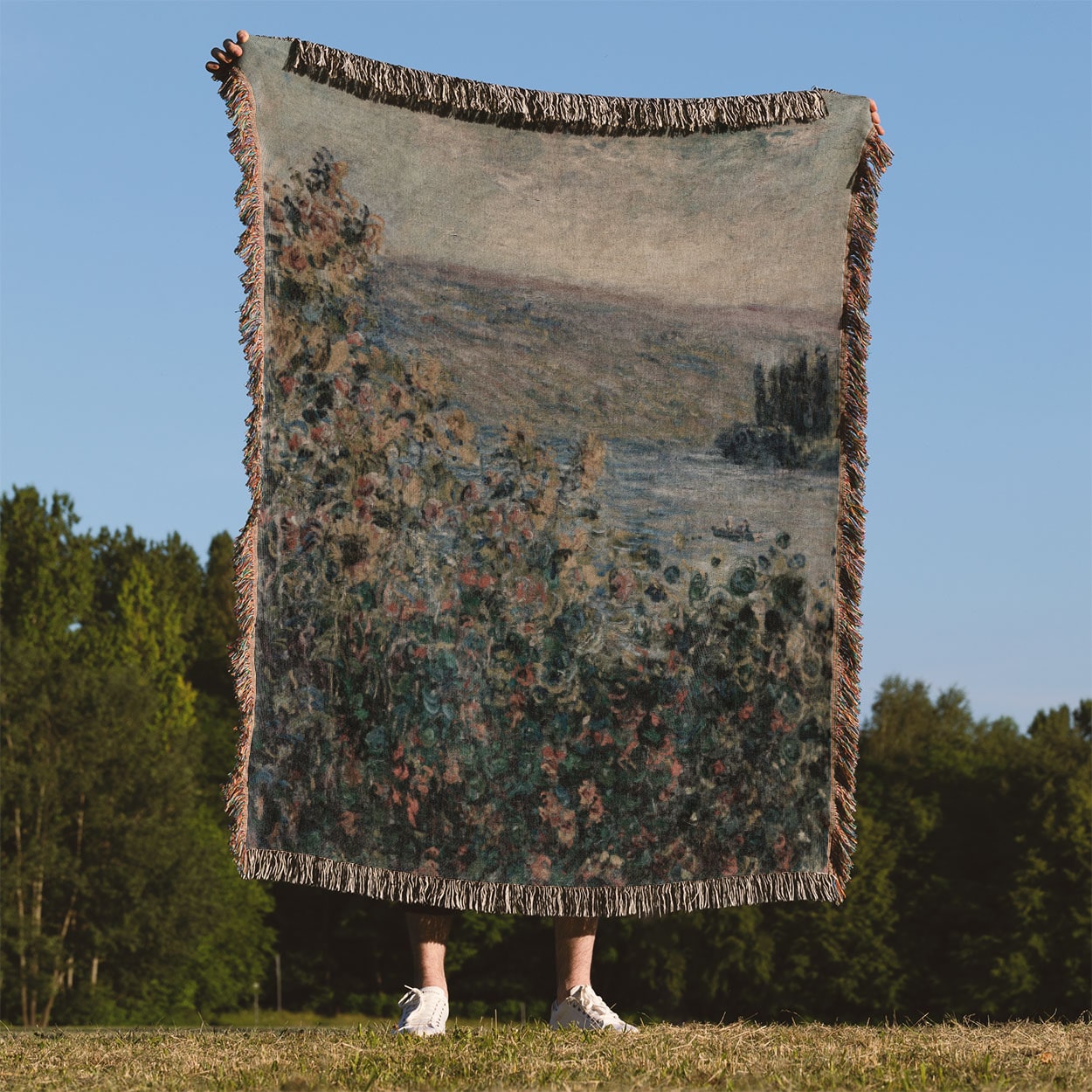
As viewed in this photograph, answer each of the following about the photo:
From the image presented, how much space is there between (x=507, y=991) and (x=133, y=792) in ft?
33.6

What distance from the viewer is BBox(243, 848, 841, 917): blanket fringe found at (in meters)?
5.83

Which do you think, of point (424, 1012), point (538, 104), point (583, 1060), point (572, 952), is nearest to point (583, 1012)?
point (572, 952)

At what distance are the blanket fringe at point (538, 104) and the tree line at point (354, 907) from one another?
91.4ft

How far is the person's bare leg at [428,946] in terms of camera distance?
19.6ft

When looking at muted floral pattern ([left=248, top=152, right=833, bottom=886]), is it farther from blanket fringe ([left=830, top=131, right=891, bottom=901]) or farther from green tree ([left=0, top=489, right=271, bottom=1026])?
green tree ([left=0, top=489, right=271, bottom=1026])

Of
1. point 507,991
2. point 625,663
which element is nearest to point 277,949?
point 507,991

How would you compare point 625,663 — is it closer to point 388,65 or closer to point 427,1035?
point 427,1035

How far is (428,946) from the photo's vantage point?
6023 millimetres

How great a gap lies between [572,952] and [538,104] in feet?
12.0

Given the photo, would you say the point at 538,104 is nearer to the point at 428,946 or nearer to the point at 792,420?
the point at 792,420

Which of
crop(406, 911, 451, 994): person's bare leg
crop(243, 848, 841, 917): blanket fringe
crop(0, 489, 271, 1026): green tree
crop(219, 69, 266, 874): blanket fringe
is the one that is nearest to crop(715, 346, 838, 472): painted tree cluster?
crop(243, 848, 841, 917): blanket fringe

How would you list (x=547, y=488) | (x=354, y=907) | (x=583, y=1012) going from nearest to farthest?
(x=583, y=1012)
(x=547, y=488)
(x=354, y=907)

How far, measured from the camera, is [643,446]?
642cm

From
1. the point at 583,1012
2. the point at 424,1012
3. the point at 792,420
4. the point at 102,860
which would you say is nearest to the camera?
the point at 424,1012
